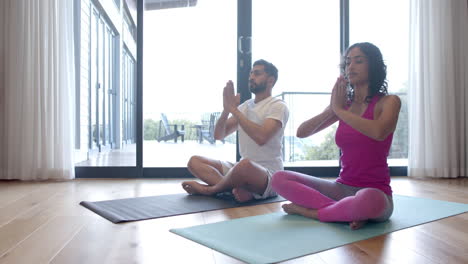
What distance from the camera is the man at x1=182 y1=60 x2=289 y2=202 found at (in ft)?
7.65

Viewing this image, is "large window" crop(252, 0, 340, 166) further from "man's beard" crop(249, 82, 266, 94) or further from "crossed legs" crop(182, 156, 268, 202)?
"crossed legs" crop(182, 156, 268, 202)

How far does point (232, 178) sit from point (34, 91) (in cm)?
206

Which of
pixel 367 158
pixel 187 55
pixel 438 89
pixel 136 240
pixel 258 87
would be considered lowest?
pixel 136 240

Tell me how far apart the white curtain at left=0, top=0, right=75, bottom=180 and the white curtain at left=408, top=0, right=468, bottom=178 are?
3.11m

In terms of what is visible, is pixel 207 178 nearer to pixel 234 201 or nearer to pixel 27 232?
pixel 234 201

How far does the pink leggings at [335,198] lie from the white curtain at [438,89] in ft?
7.08

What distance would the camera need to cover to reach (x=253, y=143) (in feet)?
8.18

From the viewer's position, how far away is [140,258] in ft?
4.39

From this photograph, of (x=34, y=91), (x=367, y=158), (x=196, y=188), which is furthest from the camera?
(x=34, y=91)

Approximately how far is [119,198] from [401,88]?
3.17 metres

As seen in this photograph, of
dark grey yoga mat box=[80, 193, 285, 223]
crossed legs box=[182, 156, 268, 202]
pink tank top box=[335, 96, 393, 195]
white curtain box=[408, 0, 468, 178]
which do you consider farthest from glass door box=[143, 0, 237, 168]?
A: pink tank top box=[335, 96, 393, 195]

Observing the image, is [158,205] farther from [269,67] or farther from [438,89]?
[438,89]

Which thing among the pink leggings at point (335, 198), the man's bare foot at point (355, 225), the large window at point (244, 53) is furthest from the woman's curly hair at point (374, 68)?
the large window at point (244, 53)

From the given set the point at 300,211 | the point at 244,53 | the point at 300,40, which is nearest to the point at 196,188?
the point at 300,211
